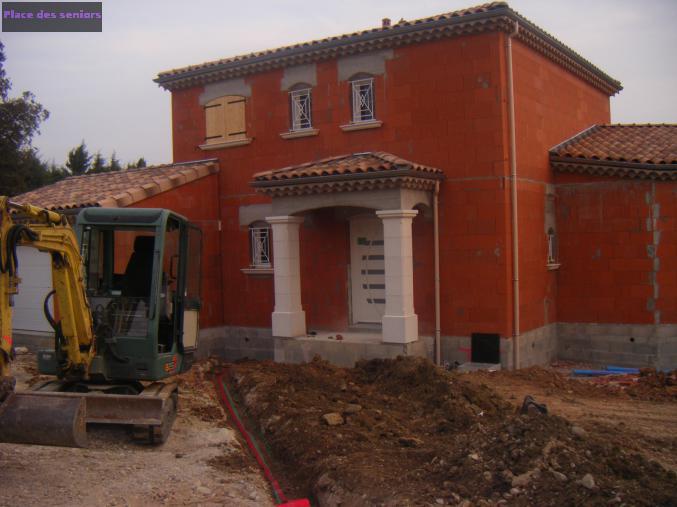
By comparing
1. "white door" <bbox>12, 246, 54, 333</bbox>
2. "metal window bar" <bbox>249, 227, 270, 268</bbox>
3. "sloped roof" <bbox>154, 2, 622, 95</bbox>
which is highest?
"sloped roof" <bbox>154, 2, 622, 95</bbox>

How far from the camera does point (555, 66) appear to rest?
15461 millimetres

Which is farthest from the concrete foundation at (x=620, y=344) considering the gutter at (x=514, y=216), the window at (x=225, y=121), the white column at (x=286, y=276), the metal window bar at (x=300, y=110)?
the window at (x=225, y=121)

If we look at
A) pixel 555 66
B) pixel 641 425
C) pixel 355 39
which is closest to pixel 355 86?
pixel 355 39

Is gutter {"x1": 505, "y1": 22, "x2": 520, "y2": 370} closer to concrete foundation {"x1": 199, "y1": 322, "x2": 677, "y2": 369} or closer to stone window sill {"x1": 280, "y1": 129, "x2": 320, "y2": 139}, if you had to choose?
concrete foundation {"x1": 199, "y1": 322, "x2": 677, "y2": 369}

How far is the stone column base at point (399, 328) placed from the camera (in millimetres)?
12812

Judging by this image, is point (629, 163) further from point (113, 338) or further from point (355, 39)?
point (113, 338)

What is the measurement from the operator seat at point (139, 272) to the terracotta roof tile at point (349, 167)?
407 cm

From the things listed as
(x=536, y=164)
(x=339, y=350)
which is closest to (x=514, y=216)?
(x=536, y=164)

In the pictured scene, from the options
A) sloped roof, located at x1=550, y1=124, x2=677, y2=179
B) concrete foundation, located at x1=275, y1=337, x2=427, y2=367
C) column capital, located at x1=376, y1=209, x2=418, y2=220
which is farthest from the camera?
sloped roof, located at x1=550, y1=124, x2=677, y2=179

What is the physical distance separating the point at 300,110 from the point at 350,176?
316cm

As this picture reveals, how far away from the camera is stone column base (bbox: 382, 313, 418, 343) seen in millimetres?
12812

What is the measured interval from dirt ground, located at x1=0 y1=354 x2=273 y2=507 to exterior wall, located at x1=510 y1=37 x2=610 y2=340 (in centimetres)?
651

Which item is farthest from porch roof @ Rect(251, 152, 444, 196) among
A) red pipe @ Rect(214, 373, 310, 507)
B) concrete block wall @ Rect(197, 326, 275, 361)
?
red pipe @ Rect(214, 373, 310, 507)

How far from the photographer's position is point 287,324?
46.7 feet
